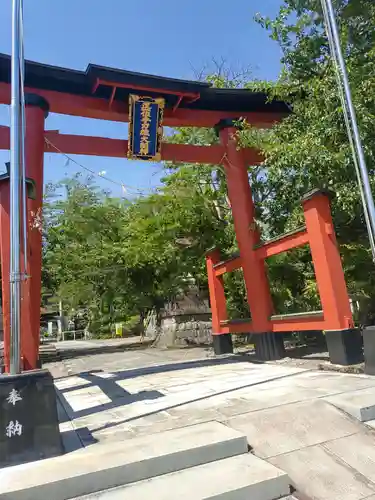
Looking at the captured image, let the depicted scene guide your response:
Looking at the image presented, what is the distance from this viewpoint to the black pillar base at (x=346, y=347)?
614cm

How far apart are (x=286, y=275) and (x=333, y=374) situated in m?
4.79

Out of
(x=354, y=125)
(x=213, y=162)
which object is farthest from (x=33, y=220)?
(x=354, y=125)

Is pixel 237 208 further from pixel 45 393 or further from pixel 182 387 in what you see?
pixel 45 393

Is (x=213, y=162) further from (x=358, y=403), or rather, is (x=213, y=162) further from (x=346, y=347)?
(x=358, y=403)

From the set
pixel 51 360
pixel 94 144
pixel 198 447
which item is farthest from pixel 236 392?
pixel 51 360

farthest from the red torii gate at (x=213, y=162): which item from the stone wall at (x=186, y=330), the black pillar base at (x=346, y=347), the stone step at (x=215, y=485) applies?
the stone wall at (x=186, y=330)

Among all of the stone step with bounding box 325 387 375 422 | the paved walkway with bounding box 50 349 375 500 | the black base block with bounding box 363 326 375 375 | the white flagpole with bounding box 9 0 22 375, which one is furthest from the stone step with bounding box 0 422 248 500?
the black base block with bounding box 363 326 375 375

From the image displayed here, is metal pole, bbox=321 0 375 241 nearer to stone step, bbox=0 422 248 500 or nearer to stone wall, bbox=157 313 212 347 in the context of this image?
stone step, bbox=0 422 248 500

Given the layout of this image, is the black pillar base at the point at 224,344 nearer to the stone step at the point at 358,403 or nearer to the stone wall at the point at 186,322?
the stone wall at the point at 186,322

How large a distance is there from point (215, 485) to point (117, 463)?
708 millimetres

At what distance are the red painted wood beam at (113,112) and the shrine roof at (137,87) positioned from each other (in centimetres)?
9

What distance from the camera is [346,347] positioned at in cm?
618

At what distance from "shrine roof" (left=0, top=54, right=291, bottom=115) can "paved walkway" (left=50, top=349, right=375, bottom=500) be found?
5.62 metres

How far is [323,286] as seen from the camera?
6582 millimetres
